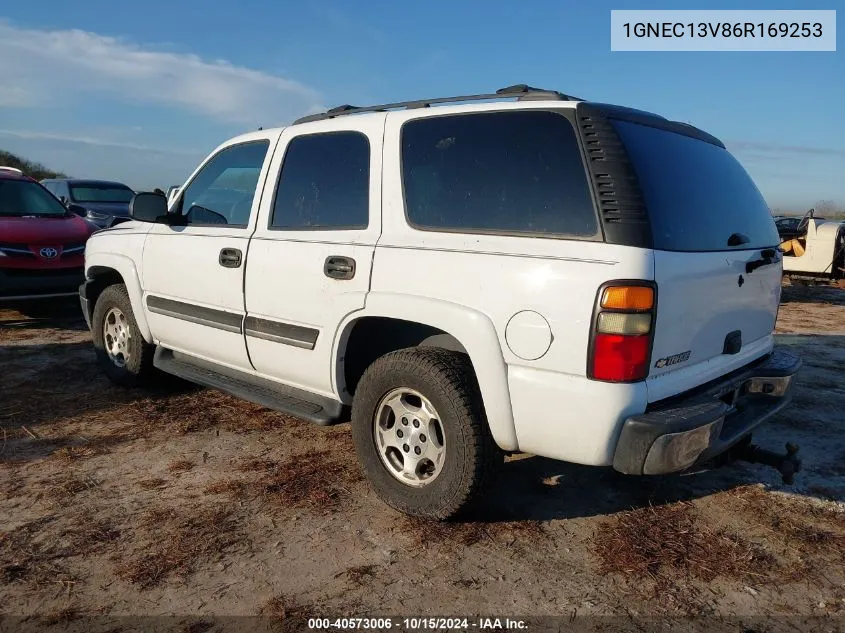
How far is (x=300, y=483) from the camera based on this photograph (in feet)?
11.5

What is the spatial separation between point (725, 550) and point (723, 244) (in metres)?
1.38

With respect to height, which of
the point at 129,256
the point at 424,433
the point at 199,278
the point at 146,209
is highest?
the point at 146,209

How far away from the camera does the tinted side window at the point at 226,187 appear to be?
4.00 m

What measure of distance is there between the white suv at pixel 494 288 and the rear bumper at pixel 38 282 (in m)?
4.08

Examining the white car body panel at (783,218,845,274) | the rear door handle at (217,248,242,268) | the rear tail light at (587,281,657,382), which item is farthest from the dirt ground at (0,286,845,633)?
the white car body panel at (783,218,845,274)

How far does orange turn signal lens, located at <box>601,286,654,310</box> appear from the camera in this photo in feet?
7.91

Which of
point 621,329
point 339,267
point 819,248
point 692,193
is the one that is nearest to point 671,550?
point 621,329

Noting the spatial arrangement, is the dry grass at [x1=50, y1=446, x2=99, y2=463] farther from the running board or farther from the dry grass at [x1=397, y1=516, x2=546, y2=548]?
the dry grass at [x1=397, y1=516, x2=546, y2=548]

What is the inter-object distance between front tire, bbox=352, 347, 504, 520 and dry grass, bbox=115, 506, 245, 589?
727mm

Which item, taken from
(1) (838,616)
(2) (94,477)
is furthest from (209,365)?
(1) (838,616)

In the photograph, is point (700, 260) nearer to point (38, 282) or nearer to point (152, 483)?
point (152, 483)

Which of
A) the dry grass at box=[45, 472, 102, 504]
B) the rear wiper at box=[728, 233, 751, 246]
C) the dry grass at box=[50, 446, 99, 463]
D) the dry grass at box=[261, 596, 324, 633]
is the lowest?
the dry grass at box=[261, 596, 324, 633]

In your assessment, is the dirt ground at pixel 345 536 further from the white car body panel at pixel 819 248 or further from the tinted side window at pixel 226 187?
the white car body panel at pixel 819 248

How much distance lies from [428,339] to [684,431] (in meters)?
1.25
